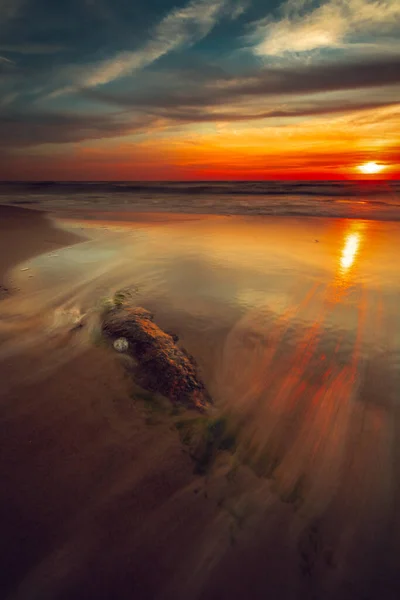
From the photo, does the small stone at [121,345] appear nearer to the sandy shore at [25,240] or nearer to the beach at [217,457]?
the beach at [217,457]

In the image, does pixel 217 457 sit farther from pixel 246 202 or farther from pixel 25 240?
pixel 246 202

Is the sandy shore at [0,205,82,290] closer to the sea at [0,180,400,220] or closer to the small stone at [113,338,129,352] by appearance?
the small stone at [113,338,129,352]

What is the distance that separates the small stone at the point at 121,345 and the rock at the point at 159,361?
4 centimetres

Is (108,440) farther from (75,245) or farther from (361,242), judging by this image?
(361,242)

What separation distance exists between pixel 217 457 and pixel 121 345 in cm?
167

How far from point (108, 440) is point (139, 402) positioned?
45cm

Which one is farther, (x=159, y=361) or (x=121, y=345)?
(x=121, y=345)

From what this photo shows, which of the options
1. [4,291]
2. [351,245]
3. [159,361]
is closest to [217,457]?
[159,361]

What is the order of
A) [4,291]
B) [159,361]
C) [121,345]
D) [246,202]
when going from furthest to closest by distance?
1. [246,202]
2. [4,291]
3. [121,345]
4. [159,361]

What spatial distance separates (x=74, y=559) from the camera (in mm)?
1845

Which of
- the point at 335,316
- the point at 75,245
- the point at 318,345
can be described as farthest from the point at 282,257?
the point at 75,245

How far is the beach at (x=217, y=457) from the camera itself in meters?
1.83

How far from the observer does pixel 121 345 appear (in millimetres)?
3678

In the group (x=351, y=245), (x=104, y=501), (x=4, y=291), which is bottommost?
(x=104, y=501)
